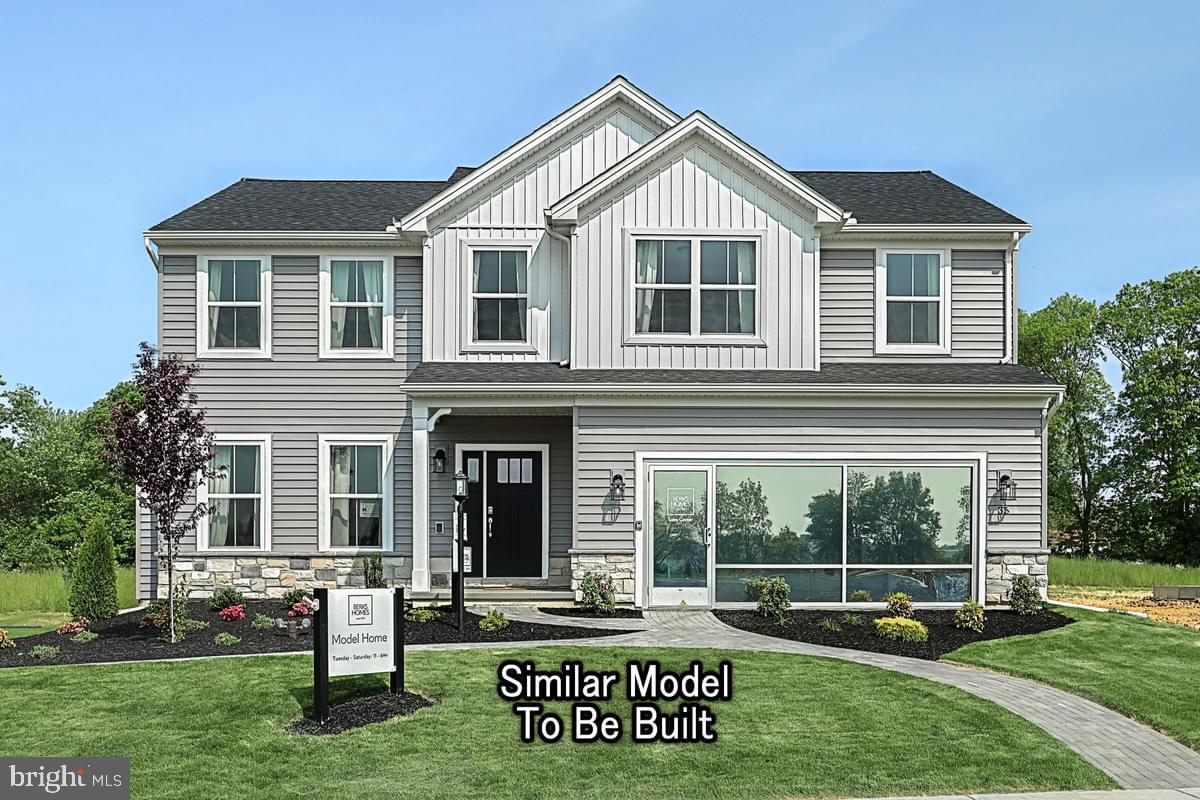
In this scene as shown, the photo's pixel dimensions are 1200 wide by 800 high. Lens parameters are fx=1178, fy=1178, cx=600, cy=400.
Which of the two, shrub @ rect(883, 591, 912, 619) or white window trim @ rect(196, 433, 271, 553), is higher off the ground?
white window trim @ rect(196, 433, 271, 553)

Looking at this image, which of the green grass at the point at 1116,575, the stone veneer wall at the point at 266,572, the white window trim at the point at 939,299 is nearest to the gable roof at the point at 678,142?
the white window trim at the point at 939,299

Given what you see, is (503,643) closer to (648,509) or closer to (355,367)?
(648,509)

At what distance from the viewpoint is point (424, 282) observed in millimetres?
19438

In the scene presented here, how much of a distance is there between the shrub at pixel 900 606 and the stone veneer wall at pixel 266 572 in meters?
8.13

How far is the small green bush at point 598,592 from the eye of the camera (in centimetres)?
1705

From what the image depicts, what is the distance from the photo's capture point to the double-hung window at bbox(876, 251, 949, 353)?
1958 centimetres

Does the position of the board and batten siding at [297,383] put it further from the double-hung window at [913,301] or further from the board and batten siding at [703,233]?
the double-hung window at [913,301]

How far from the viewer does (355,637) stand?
10742 millimetres

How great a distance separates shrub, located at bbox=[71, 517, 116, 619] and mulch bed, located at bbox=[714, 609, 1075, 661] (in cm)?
885

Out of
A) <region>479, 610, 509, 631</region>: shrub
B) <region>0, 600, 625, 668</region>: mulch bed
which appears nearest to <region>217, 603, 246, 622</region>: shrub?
<region>0, 600, 625, 668</region>: mulch bed

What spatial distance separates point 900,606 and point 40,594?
14846 mm

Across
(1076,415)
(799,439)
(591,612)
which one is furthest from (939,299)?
(1076,415)

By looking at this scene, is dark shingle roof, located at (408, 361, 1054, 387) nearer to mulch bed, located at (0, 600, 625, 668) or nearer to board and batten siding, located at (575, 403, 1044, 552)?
board and batten siding, located at (575, 403, 1044, 552)

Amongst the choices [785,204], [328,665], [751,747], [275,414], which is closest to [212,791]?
[328,665]
